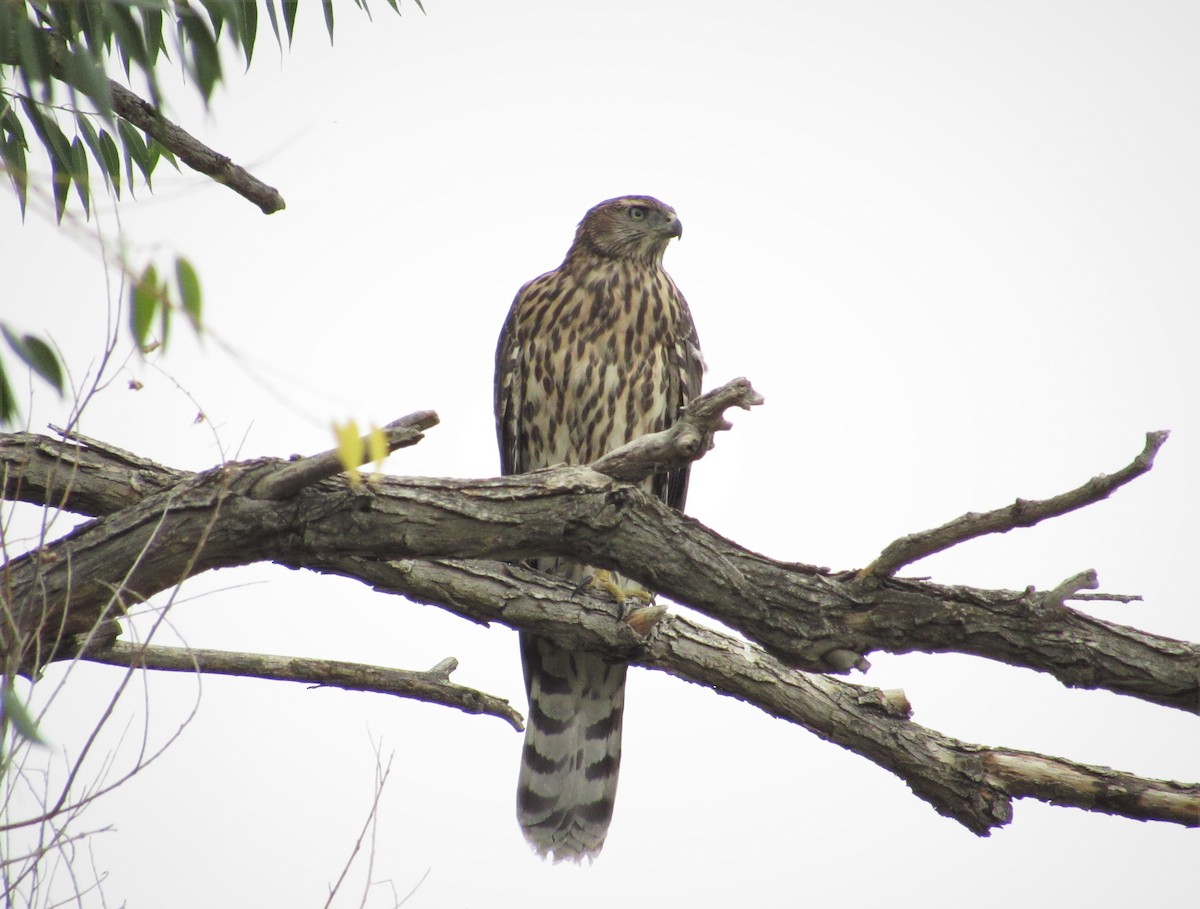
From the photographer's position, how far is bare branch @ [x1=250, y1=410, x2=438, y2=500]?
9.53ft

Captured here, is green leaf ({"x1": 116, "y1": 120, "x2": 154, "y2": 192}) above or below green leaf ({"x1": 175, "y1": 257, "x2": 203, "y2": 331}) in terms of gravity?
above

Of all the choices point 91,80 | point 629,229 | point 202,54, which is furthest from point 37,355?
point 629,229

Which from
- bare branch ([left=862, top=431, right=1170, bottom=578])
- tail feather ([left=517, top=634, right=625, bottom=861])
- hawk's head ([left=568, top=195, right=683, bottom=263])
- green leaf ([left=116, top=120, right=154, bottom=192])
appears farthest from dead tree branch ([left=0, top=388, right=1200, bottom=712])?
hawk's head ([left=568, top=195, right=683, bottom=263])

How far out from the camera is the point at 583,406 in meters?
5.83

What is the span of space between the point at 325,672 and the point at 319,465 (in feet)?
5.57

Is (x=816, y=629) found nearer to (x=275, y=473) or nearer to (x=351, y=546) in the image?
(x=351, y=546)

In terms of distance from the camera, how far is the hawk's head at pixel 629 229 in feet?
21.0

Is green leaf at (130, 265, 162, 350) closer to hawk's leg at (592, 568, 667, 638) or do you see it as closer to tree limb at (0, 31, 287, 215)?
tree limb at (0, 31, 287, 215)

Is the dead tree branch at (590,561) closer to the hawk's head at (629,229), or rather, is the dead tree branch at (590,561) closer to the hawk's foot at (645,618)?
the hawk's foot at (645,618)

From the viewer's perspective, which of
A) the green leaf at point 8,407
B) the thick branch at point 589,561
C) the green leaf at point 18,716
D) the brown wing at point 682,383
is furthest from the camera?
the brown wing at point 682,383

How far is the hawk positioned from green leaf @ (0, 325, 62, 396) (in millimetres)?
3473

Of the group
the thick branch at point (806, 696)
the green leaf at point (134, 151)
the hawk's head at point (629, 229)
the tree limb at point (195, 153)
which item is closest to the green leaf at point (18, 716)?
the thick branch at point (806, 696)

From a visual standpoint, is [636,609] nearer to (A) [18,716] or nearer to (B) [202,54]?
(B) [202,54]

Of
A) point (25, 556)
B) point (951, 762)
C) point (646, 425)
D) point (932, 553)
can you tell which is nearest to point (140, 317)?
point (25, 556)
